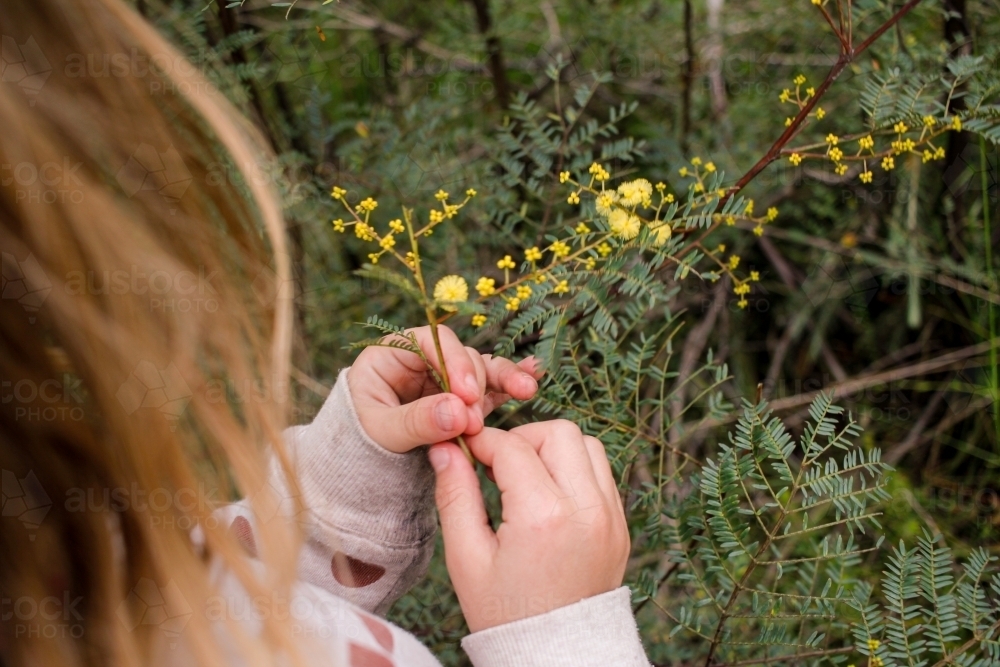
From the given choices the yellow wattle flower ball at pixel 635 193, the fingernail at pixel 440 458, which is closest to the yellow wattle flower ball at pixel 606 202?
the yellow wattle flower ball at pixel 635 193

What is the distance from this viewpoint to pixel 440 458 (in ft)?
2.68

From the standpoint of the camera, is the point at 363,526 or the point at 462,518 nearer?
the point at 462,518

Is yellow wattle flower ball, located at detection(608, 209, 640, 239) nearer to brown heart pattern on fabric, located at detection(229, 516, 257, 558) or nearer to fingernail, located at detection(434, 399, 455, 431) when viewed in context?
fingernail, located at detection(434, 399, 455, 431)

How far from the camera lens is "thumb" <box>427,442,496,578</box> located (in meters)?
0.79

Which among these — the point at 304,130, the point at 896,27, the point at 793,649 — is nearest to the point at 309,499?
the point at 793,649

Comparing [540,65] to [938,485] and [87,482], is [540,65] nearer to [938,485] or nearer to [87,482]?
[938,485]

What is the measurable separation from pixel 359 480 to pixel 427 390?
137 millimetres

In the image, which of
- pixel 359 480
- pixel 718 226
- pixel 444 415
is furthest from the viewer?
pixel 718 226

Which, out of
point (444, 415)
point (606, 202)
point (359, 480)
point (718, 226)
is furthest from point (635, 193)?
point (718, 226)

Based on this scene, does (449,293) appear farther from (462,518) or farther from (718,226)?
(718,226)

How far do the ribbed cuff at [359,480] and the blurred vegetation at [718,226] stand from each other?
0.33 m

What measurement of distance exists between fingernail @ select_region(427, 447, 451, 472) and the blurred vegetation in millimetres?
481
